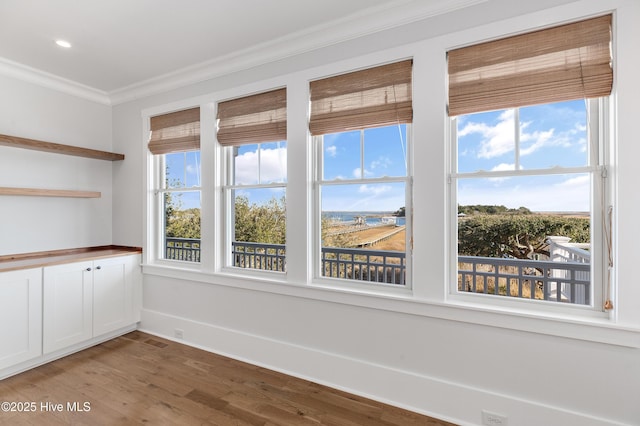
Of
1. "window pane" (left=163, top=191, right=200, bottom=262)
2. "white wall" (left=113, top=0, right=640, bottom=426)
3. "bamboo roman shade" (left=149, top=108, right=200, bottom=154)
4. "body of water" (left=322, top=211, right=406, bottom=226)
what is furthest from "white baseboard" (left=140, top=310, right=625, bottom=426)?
"bamboo roman shade" (left=149, top=108, right=200, bottom=154)

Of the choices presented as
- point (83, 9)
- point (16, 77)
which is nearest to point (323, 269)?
point (83, 9)

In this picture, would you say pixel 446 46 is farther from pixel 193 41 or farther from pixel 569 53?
pixel 193 41

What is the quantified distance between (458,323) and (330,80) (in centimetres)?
205

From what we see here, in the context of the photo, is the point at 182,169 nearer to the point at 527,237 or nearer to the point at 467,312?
the point at 467,312

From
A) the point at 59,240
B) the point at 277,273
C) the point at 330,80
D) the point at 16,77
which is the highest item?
the point at 16,77

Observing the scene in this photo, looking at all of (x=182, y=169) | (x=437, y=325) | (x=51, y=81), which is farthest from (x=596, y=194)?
(x=51, y=81)

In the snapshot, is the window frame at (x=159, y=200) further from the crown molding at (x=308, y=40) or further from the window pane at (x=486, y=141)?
the window pane at (x=486, y=141)

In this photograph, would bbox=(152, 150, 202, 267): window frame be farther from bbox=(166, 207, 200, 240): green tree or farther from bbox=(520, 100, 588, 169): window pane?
bbox=(520, 100, 588, 169): window pane

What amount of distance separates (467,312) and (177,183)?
10.4 feet

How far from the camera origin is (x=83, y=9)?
218 cm

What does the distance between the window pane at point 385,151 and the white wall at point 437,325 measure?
180 mm

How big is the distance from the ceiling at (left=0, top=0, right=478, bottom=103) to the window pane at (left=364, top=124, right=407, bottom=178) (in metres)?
0.75

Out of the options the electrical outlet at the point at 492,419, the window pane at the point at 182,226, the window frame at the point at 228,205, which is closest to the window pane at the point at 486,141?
the electrical outlet at the point at 492,419

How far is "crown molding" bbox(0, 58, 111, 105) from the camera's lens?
2.99 m
